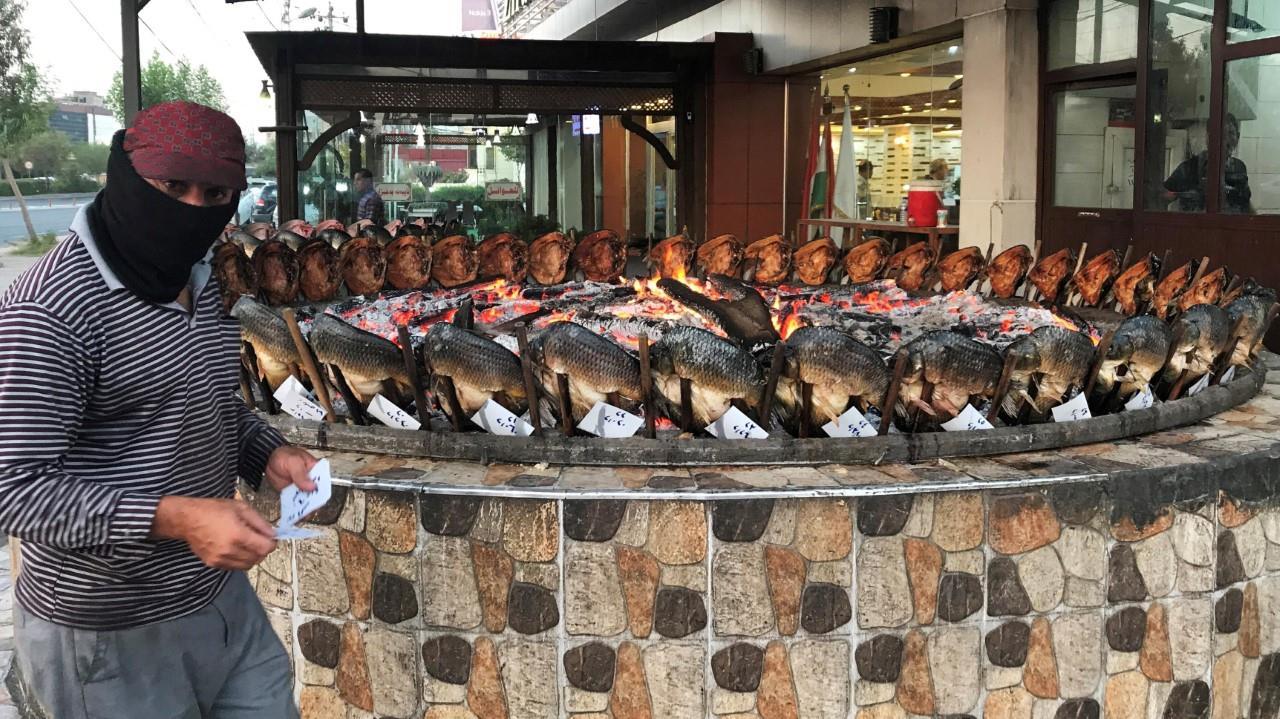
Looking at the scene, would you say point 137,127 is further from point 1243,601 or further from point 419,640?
point 1243,601

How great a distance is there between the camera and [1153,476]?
3.12m

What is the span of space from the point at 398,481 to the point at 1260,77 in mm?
6194

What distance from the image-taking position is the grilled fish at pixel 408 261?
20.0 ft

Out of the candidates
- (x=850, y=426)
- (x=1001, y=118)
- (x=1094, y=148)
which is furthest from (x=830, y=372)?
(x=1001, y=118)

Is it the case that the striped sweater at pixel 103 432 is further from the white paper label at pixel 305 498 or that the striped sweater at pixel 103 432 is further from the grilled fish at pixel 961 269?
the grilled fish at pixel 961 269

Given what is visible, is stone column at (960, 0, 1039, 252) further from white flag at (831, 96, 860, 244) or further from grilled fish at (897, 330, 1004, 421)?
grilled fish at (897, 330, 1004, 421)

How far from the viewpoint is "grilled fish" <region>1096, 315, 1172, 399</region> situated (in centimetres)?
373

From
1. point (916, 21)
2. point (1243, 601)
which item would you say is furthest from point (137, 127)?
point (916, 21)

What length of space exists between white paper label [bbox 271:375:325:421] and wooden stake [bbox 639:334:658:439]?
106cm

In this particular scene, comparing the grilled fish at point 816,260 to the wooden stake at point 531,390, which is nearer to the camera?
the wooden stake at point 531,390

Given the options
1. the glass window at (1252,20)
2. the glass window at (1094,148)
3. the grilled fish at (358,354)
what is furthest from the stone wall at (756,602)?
the glass window at (1094,148)

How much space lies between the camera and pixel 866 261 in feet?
21.7

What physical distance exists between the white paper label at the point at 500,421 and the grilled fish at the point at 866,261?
3.60 m

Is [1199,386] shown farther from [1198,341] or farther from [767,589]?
[767,589]
